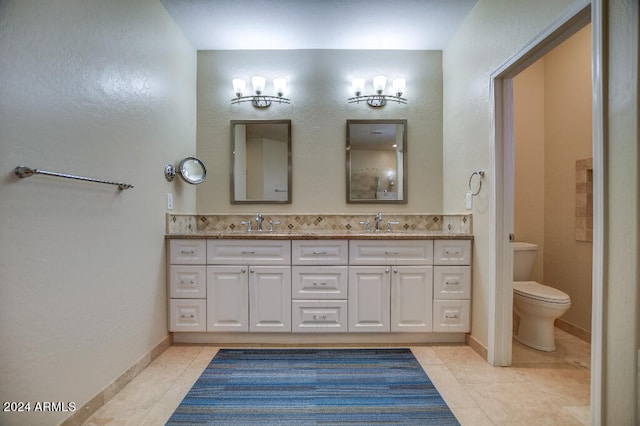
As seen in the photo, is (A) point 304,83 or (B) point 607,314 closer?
(B) point 607,314

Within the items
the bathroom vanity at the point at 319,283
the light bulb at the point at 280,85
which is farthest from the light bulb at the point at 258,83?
the bathroom vanity at the point at 319,283

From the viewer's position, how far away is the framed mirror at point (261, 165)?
2.74 metres

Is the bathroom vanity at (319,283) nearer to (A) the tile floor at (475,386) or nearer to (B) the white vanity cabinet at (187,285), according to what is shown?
(B) the white vanity cabinet at (187,285)

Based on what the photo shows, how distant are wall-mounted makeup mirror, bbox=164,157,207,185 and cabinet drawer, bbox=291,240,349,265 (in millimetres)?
1026

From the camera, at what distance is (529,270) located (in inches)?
99.0

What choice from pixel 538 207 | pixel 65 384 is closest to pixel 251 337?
pixel 65 384

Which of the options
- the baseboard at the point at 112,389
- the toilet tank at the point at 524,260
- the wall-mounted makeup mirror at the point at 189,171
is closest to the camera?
the baseboard at the point at 112,389

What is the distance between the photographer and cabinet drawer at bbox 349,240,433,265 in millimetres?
2219

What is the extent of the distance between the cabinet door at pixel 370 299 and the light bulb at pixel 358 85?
159cm

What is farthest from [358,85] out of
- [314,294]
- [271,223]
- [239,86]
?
[314,294]

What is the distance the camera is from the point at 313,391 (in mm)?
1660

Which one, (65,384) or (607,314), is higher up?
(607,314)

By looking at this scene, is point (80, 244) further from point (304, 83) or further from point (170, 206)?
point (304, 83)

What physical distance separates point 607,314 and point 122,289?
2.31 metres
